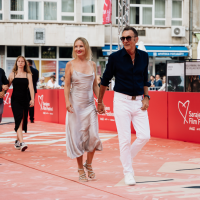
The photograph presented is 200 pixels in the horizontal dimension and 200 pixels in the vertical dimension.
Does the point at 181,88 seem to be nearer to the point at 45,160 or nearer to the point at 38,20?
the point at 45,160

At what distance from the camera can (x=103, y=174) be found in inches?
243

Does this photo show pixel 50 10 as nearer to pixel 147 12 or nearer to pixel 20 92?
pixel 147 12

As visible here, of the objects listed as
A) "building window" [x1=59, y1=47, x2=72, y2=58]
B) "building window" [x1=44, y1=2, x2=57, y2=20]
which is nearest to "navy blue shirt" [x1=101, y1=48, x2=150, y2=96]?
"building window" [x1=59, y1=47, x2=72, y2=58]

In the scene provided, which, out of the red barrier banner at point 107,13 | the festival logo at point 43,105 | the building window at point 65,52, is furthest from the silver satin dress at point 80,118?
the building window at point 65,52

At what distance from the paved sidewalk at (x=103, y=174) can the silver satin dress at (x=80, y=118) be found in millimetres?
471

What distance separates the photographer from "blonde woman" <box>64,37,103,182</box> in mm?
5672

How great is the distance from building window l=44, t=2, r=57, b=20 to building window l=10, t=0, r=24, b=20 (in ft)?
5.01

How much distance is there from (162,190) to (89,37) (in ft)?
77.6

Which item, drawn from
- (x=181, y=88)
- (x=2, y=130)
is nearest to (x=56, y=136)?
(x=2, y=130)

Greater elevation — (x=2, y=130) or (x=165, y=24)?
(x=165, y=24)

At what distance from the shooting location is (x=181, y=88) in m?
10.9

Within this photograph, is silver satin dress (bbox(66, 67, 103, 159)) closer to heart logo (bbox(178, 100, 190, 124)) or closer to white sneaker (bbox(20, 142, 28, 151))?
white sneaker (bbox(20, 142, 28, 151))

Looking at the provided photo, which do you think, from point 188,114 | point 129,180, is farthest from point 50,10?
point 129,180

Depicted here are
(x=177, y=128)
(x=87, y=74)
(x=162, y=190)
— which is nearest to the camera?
(x=162, y=190)
